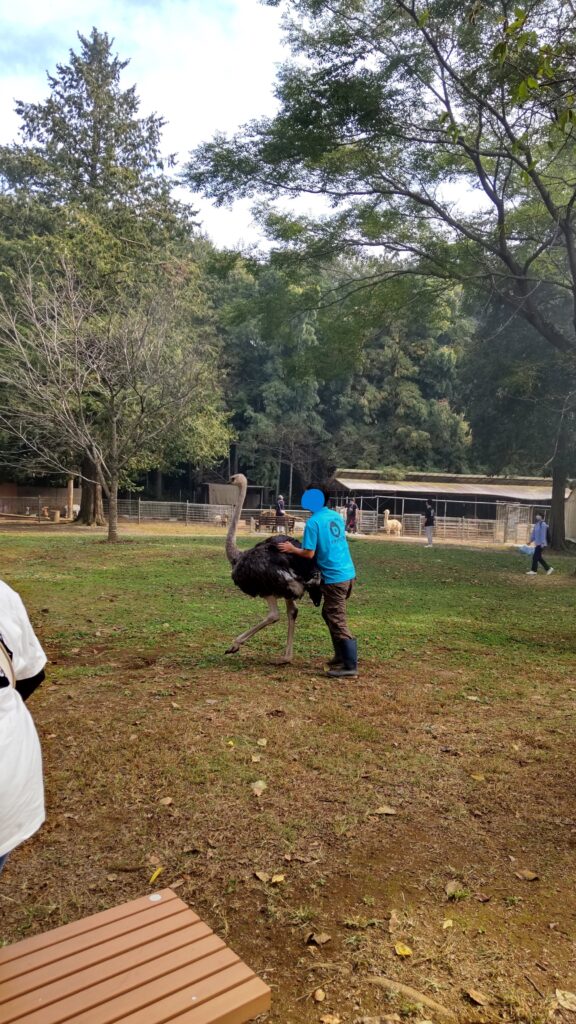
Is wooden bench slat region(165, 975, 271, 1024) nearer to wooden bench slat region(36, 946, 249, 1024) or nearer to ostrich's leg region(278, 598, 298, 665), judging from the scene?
wooden bench slat region(36, 946, 249, 1024)

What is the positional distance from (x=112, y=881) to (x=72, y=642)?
16.1 feet

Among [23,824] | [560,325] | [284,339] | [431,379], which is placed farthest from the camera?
[431,379]

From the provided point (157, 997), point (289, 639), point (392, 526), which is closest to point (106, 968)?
point (157, 997)

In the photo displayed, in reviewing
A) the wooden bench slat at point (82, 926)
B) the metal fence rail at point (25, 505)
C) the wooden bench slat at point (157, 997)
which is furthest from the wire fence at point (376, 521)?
the wooden bench slat at point (157, 997)

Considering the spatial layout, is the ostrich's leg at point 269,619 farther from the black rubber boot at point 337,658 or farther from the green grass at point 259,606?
the black rubber boot at point 337,658

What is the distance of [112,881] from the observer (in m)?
3.35

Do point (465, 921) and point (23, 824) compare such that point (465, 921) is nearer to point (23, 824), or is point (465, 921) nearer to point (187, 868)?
point (187, 868)

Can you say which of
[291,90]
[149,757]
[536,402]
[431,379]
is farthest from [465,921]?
[431,379]

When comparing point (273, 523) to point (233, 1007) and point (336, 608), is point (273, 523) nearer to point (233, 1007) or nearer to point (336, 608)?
point (336, 608)

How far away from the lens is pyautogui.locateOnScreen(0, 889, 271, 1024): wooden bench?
1853mm

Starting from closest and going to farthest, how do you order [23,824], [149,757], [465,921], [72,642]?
[23,824] → [465,921] → [149,757] → [72,642]

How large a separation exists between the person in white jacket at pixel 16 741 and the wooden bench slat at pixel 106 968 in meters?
0.35

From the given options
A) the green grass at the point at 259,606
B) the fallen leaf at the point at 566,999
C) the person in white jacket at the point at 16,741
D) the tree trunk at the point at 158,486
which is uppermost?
the tree trunk at the point at 158,486

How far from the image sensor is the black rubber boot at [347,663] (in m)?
6.69
